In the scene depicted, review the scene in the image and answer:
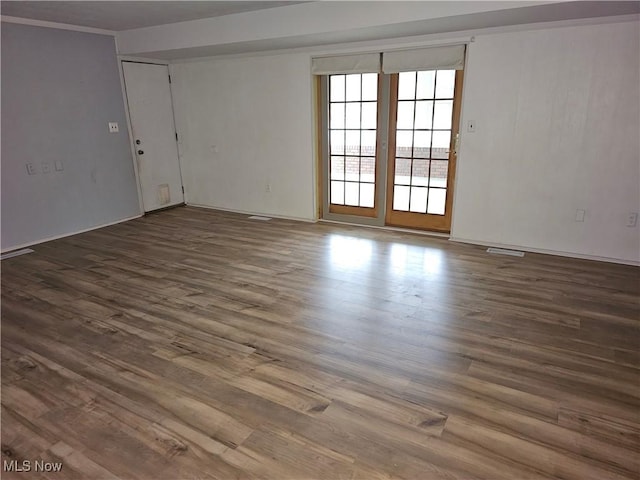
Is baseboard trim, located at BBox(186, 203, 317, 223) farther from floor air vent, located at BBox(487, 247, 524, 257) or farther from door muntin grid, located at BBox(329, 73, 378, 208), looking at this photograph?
floor air vent, located at BBox(487, 247, 524, 257)

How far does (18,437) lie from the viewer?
2.00 metres

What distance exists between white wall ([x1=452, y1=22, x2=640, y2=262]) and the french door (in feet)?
1.10

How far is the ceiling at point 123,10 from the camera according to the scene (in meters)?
3.95

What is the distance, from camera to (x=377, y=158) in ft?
17.1

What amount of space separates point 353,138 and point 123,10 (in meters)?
2.99

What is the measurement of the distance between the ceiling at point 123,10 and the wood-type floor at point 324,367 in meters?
2.63

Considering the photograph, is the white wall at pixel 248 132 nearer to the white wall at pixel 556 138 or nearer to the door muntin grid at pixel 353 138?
the door muntin grid at pixel 353 138

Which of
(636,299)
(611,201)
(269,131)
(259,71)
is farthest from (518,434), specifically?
(259,71)

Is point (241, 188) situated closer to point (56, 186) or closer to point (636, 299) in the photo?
point (56, 186)

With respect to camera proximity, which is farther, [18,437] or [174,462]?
[18,437]

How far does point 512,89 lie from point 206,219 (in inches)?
174

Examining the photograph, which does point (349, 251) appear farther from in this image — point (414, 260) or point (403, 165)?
point (403, 165)

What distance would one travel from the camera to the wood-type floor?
1879 mm

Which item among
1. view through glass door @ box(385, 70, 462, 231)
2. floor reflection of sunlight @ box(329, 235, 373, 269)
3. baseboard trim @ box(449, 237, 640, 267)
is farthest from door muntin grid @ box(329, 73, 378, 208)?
baseboard trim @ box(449, 237, 640, 267)
